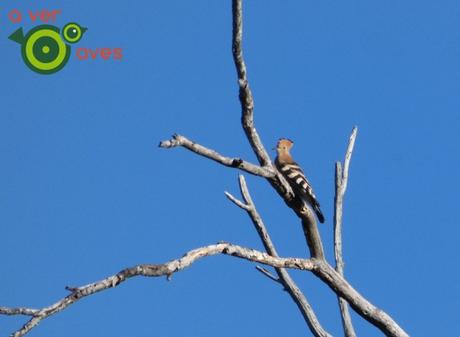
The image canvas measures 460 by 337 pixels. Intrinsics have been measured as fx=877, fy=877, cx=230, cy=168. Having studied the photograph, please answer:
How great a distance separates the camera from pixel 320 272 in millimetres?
5543

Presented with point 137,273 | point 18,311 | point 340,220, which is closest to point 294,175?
point 340,220

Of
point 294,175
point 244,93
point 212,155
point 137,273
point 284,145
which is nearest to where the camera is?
point 137,273

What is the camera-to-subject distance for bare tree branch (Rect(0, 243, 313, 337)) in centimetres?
385

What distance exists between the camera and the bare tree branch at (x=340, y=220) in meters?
6.43

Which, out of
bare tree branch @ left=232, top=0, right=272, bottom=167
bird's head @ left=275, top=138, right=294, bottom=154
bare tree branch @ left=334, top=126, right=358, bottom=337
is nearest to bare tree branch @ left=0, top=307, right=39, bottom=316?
bare tree branch @ left=232, top=0, right=272, bottom=167

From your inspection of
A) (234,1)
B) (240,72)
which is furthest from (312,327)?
(234,1)

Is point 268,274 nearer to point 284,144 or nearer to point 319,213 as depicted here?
point 319,213

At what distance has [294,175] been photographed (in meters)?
7.36

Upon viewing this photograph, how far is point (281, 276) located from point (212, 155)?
1936mm

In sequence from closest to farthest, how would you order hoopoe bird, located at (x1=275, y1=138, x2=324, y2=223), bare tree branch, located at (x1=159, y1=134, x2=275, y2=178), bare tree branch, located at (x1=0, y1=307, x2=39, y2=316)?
1. bare tree branch, located at (x1=0, y1=307, x2=39, y2=316)
2. bare tree branch, located at (x1=159, y1=134, x2=275, y2=178)
3. hoopoe bird, located at (x1=275, y1=138, x2=324, y2=223)

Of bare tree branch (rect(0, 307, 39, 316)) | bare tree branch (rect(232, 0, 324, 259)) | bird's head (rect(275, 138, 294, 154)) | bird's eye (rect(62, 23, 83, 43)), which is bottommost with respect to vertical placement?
bare tree branch (rect(0, 307, 39, 316))

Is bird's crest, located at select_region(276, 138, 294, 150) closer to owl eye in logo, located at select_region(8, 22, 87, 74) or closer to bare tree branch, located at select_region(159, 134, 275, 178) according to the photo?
owl eye in logo, located at select_region(8, 22, 87, 74)

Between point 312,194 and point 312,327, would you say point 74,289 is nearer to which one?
point 312,327

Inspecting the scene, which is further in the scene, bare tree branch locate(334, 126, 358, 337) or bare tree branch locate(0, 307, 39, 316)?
bare tree branch locate(334, 126, 358, 337)
